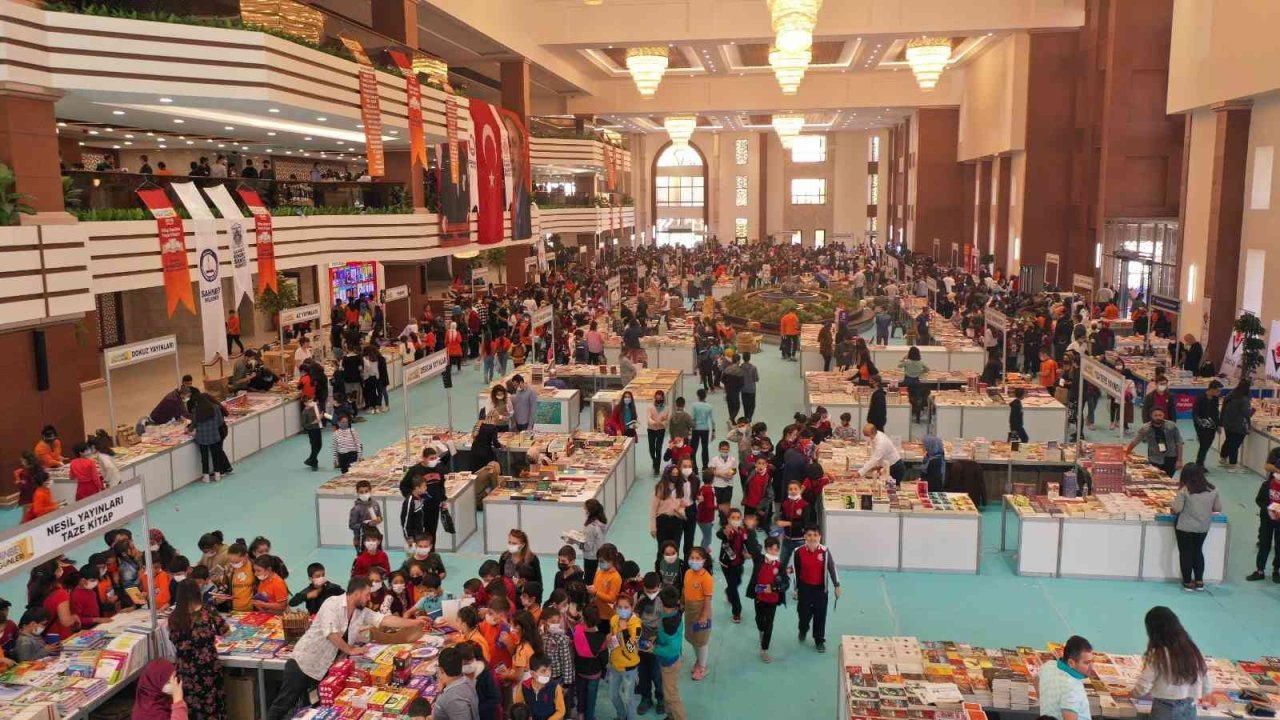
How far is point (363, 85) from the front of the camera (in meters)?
20.8

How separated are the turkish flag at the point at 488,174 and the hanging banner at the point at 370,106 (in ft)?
22.8

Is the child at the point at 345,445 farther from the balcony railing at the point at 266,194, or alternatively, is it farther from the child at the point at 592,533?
the balcony railing at the point at 266,194

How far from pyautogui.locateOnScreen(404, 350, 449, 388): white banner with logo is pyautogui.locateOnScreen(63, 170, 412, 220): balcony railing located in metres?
6.31

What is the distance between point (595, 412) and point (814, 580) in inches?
317

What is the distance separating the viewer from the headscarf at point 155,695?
652 cm

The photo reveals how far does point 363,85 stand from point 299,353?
223 inches

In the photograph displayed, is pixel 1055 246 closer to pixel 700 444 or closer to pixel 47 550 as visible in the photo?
pixel 700 444

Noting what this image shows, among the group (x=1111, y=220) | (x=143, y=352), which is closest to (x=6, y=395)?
(x=143, y=352)

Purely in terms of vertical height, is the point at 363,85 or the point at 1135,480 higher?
the point at 363,85

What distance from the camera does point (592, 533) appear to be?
958 cm

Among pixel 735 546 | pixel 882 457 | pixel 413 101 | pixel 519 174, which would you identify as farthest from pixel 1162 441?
pixel 519 174

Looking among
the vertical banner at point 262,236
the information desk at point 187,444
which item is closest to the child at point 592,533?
the information desk at point 187,444

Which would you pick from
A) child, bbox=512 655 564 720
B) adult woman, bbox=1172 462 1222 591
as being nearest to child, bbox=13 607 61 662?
child, bbox=512 655 564 720

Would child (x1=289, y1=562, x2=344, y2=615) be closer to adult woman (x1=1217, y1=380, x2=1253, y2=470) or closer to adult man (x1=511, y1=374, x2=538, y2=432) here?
adult man (x1=511, y1=374, x2=538, y2=432)
